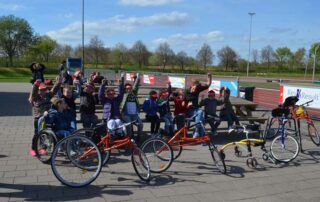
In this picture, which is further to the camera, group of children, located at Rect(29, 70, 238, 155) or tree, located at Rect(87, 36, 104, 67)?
tree, located at Rect(87, 36, 104, 67)

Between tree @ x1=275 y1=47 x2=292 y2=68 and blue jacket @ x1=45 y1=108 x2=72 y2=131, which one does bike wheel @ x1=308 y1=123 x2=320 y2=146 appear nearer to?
blue jacket @ x1=45 y1=108 x2=72 y2=131

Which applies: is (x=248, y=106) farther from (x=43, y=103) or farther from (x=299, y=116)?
(x=43, y=103)

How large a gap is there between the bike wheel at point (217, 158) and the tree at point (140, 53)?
67.6 meters

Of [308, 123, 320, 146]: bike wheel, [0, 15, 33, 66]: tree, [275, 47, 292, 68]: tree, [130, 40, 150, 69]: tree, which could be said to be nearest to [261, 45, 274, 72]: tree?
[275, 47, 292, 68]: tree

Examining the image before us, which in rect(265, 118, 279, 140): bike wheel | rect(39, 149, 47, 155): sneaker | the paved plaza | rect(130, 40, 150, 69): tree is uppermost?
rect(130, 40, 150, 69): tree

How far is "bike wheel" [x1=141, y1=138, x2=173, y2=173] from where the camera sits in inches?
245

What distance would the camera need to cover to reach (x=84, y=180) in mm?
5547

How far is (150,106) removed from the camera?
8.35 meters

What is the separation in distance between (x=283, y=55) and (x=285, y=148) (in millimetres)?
82751

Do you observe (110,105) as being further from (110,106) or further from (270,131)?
(270,131)

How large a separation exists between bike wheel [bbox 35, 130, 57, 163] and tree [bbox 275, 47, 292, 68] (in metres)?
83.3

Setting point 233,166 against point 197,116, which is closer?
point 233,166

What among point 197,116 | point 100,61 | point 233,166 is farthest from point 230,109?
point 100,61

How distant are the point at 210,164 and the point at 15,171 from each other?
3.32 metres
